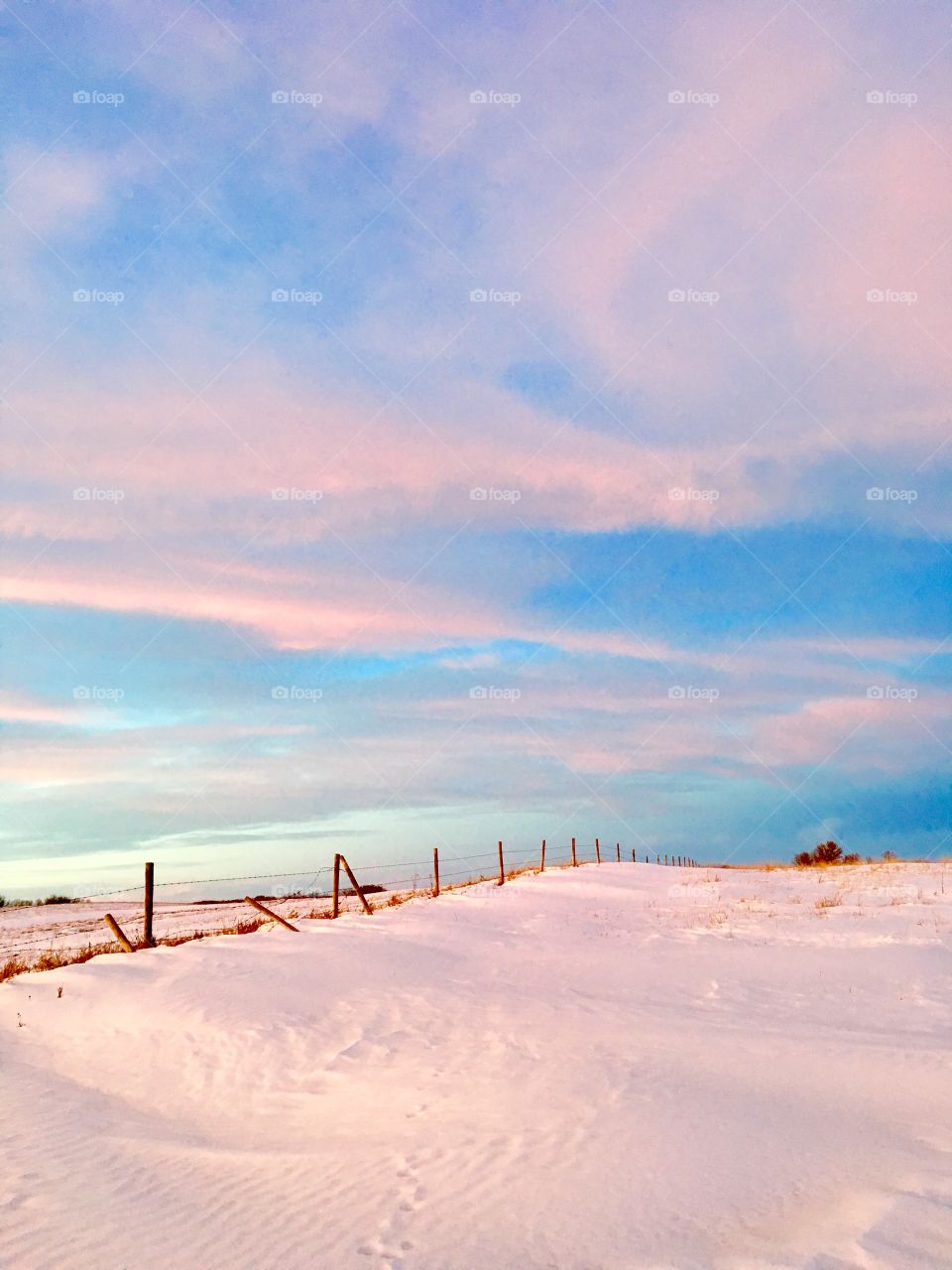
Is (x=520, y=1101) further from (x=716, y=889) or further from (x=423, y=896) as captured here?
(x=716, y=889)

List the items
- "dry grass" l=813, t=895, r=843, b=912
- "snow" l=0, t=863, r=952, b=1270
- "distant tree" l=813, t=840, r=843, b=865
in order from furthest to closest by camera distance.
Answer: "distant tree" l=813, t=840, r=843, b=865
"dry grass" l=813, t=895, r=843, b=912
"snow" l=0, t=863, r=952, b=1270

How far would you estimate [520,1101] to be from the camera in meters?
9.05

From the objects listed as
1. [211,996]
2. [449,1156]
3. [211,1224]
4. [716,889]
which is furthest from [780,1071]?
[716,889]

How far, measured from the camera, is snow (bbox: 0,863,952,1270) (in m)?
6.12

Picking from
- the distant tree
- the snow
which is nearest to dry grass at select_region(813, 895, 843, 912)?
the snow

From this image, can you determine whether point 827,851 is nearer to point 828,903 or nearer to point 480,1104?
point 828,903

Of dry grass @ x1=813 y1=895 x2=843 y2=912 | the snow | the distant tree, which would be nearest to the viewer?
the snow

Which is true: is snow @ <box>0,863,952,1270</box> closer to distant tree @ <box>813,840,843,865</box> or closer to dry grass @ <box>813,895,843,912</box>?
dry grass @ <box>813,895,843,912</box>

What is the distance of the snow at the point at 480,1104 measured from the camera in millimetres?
6117

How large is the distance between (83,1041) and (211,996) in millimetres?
1912

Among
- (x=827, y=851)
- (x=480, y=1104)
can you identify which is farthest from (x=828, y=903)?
(x=827, y=851)

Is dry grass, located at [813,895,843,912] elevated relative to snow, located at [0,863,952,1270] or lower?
lower

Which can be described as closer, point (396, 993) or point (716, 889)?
point (396, 993)

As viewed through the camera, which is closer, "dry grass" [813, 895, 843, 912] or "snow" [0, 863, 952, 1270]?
"snow" [0, 863, 952, 1270]
